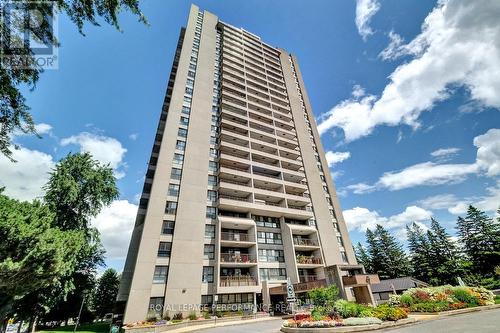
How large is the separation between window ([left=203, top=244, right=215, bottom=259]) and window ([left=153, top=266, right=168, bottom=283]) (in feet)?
15.6

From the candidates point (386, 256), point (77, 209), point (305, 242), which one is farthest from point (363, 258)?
point (77, 209)

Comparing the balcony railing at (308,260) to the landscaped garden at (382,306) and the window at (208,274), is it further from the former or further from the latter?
the window at (208,274)

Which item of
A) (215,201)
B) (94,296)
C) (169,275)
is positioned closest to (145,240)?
(169,275)

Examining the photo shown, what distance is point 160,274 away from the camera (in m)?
24.8

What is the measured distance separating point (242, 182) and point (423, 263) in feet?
171

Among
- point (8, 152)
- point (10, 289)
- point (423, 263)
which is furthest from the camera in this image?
point (423, 263)

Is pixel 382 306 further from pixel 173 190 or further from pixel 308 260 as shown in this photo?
pixel 173 190

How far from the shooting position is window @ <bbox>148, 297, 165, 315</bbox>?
75.5 feet

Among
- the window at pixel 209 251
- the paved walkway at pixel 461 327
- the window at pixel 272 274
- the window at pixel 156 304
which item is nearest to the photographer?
the paved walkway at pixel 461 327

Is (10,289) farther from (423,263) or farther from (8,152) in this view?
(423,263)

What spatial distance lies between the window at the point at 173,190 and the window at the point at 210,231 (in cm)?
569

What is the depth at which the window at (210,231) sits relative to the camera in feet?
96.4

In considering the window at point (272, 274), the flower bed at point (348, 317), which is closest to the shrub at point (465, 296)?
the flower bed at point (348, 317)

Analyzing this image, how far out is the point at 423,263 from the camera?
56250mm
